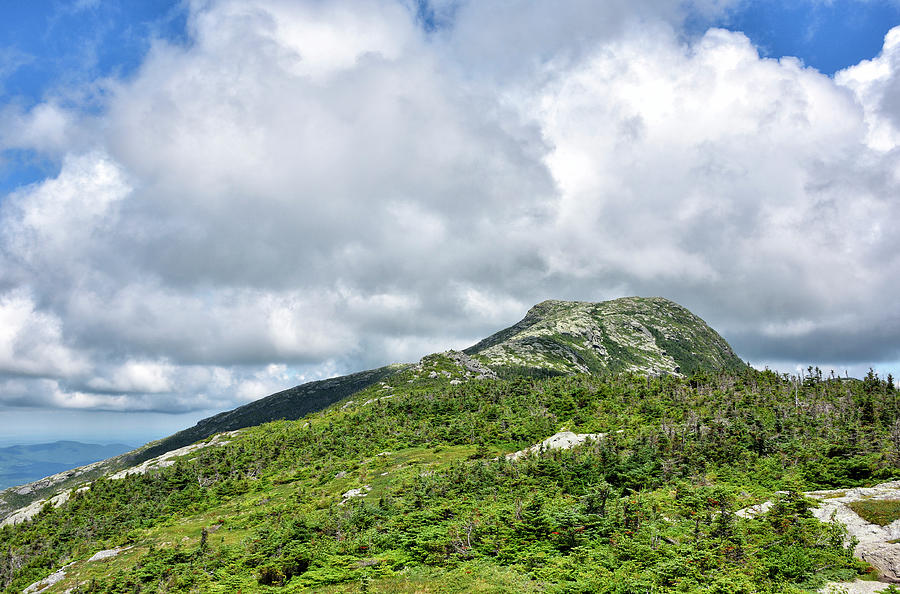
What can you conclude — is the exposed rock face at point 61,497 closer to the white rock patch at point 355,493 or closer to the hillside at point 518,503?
the hillside at point 518,503

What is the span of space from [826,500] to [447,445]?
9354 cm

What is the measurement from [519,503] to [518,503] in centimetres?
48

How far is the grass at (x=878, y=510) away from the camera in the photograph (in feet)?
108

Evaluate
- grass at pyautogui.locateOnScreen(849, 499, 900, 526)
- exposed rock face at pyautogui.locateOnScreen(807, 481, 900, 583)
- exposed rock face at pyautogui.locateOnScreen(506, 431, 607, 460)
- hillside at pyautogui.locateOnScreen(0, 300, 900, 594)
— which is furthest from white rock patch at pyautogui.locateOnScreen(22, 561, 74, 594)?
grass at pyautogui.locateOnScreen(849, 499, 900, 526)

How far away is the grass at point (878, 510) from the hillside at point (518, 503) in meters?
4.45

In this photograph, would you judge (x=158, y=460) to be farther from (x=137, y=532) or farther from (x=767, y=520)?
(x=767, y=520)

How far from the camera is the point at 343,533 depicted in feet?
177

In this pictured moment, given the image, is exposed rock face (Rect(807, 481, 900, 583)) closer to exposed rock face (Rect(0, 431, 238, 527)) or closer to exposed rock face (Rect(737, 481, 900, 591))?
exposed rock face (Rect(737, 481, 900, 591))

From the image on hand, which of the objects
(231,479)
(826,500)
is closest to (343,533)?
(826,500)

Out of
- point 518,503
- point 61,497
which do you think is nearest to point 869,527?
point 518,503

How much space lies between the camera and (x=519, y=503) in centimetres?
4800

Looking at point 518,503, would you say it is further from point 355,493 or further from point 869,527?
point 355,493

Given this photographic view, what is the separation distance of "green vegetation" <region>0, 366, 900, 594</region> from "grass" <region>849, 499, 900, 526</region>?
161 inches

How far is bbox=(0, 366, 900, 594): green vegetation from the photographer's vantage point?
103 feet
